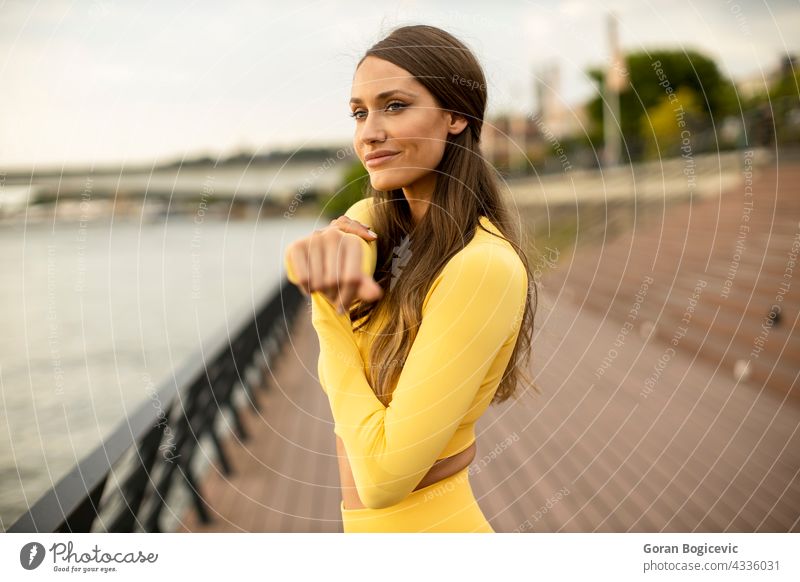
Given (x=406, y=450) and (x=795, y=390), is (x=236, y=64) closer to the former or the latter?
(x=406, y=450)

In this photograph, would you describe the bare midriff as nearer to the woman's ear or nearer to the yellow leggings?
the yellow leggings

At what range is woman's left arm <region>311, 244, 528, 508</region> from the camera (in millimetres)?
942

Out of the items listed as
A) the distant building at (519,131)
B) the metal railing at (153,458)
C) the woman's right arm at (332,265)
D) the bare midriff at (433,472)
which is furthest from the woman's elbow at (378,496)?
the metal railing at (153,458)

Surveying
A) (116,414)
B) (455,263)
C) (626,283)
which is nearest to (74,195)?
(455,263)

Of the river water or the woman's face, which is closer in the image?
the woman's face

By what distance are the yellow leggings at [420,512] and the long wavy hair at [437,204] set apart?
0.61 ft

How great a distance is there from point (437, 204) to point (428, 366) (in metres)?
0.28

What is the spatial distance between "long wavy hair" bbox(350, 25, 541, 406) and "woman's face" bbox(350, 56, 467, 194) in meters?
0.02

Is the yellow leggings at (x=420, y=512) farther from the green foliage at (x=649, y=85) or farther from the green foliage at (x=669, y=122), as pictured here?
the green foliage at (x=649, y=85)

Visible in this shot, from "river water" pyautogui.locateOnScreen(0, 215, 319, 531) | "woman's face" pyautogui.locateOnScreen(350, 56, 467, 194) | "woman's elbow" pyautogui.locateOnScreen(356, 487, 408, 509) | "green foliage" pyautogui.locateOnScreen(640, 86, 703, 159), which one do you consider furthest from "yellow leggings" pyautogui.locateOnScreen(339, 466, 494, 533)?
"green foliage" pyautogui.locateOnScreen(640, 86, 703, 159)

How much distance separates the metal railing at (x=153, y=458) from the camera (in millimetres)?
1789

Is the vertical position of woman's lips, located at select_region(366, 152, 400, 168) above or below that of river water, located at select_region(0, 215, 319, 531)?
above

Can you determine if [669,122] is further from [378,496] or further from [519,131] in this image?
[378,496]

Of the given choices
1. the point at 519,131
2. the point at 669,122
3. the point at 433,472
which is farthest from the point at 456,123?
the point at 669,122
